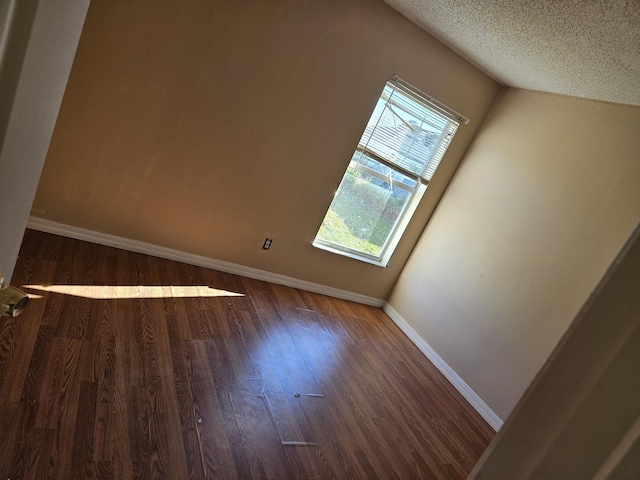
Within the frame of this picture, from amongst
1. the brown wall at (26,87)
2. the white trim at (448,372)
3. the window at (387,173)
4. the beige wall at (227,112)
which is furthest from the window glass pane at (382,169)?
the brown wall at (26,87)

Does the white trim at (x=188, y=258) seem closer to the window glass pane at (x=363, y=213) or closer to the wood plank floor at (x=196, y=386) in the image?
the wood plank floor at (x=196, y=386)

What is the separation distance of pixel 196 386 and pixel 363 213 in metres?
2.26

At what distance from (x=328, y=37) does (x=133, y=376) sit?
2.62 metres

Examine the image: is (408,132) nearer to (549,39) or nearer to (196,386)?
(549,39)

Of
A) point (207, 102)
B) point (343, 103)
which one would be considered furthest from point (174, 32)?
point (343, 103)

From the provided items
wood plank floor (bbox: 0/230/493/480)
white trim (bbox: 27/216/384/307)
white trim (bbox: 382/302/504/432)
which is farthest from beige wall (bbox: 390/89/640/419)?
white trim (bbox: 27/216/384/307)

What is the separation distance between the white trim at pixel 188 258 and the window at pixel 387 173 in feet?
1.31

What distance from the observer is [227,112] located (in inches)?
124

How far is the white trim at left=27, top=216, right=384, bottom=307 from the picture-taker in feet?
10.2

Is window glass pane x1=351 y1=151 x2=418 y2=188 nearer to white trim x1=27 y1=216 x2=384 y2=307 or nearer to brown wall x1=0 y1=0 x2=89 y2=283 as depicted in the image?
white trim x1=27 y1=216 x2=384 y2=307

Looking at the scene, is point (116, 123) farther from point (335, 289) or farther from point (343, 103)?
point (335, 289)

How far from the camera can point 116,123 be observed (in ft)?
9.63

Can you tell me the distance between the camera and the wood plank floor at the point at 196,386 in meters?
1.74

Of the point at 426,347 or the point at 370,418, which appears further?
the point at 426,347
